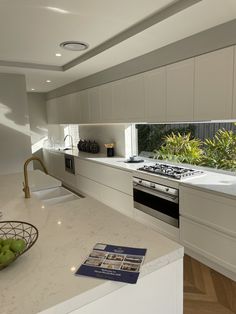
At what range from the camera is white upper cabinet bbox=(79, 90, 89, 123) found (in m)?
4.73

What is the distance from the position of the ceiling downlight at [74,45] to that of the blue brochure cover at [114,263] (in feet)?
7.82

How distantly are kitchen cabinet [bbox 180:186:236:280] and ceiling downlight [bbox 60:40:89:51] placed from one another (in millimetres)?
1995

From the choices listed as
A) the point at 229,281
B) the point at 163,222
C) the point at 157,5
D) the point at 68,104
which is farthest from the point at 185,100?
the point at 68,104

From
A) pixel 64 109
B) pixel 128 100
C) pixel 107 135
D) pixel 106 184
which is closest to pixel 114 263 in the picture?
pixel 128 100

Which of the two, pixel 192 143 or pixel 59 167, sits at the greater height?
pixel 192 143

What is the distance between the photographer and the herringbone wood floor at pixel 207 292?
6.52 feet

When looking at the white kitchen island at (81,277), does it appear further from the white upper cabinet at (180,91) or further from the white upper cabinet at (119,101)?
the white upper cabinet at (119,101)

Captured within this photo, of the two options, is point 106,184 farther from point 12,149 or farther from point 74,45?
point 74,45

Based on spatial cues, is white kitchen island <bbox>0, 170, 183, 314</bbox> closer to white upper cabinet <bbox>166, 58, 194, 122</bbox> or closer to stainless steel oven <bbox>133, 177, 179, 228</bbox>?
stainless steel oven <bbox>133, 177, 179, 228</bbox>

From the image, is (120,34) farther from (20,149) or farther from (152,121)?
(20,149)

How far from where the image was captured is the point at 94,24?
89.8 inches

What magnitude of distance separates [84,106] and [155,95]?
212cm

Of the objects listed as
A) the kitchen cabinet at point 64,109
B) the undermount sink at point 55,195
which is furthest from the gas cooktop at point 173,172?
the kitchen cabinet at point 64,109

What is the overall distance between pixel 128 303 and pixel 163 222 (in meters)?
1.92
